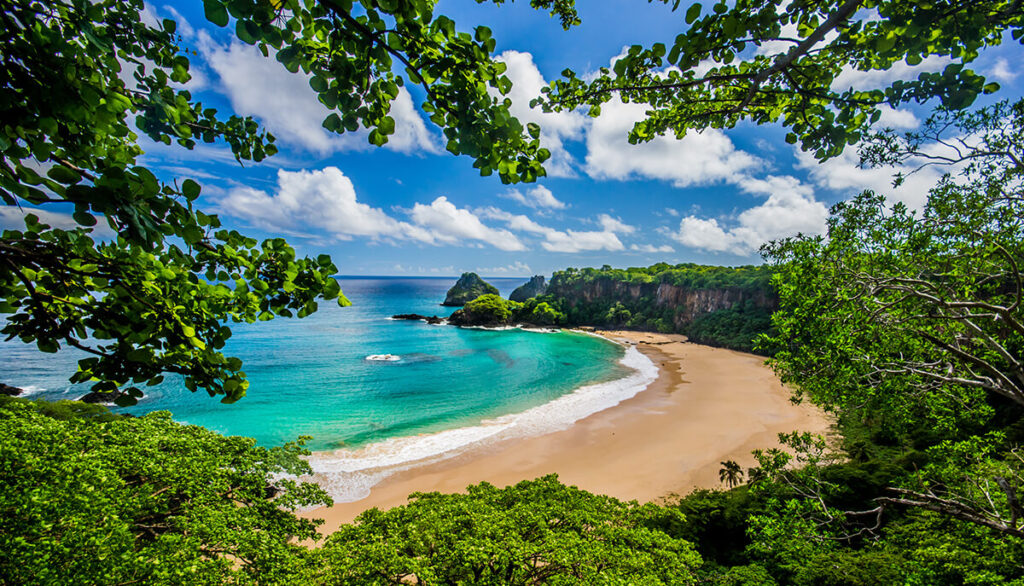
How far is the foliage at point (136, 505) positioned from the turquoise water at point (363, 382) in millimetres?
13534

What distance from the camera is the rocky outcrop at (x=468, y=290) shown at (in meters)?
109

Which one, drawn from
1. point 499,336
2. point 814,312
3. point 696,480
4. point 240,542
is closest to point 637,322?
point 499,336

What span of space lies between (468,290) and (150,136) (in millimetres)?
109975

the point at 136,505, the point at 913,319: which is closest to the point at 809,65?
the point at 913,319

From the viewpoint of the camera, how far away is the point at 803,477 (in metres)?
8.81

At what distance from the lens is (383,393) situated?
2956cm

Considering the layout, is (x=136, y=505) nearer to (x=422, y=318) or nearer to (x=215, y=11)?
(x=215, y=11)

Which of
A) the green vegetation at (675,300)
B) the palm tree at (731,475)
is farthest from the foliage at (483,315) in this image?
the palm tree at (731,475)

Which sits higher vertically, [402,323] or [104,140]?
[104,140]

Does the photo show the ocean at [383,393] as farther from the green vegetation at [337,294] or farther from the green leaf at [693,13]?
the green leaf at [693,13]

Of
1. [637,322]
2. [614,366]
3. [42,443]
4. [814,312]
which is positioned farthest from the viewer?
[637,322]

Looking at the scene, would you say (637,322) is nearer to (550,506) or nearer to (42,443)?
(550,506)

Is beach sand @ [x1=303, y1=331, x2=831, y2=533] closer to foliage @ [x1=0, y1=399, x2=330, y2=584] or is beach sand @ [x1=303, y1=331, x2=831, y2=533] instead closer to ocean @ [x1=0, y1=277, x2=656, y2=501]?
ocean @ [x1=0, y1=277, x2=656, y2=501]

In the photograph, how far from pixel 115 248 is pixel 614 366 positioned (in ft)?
137
